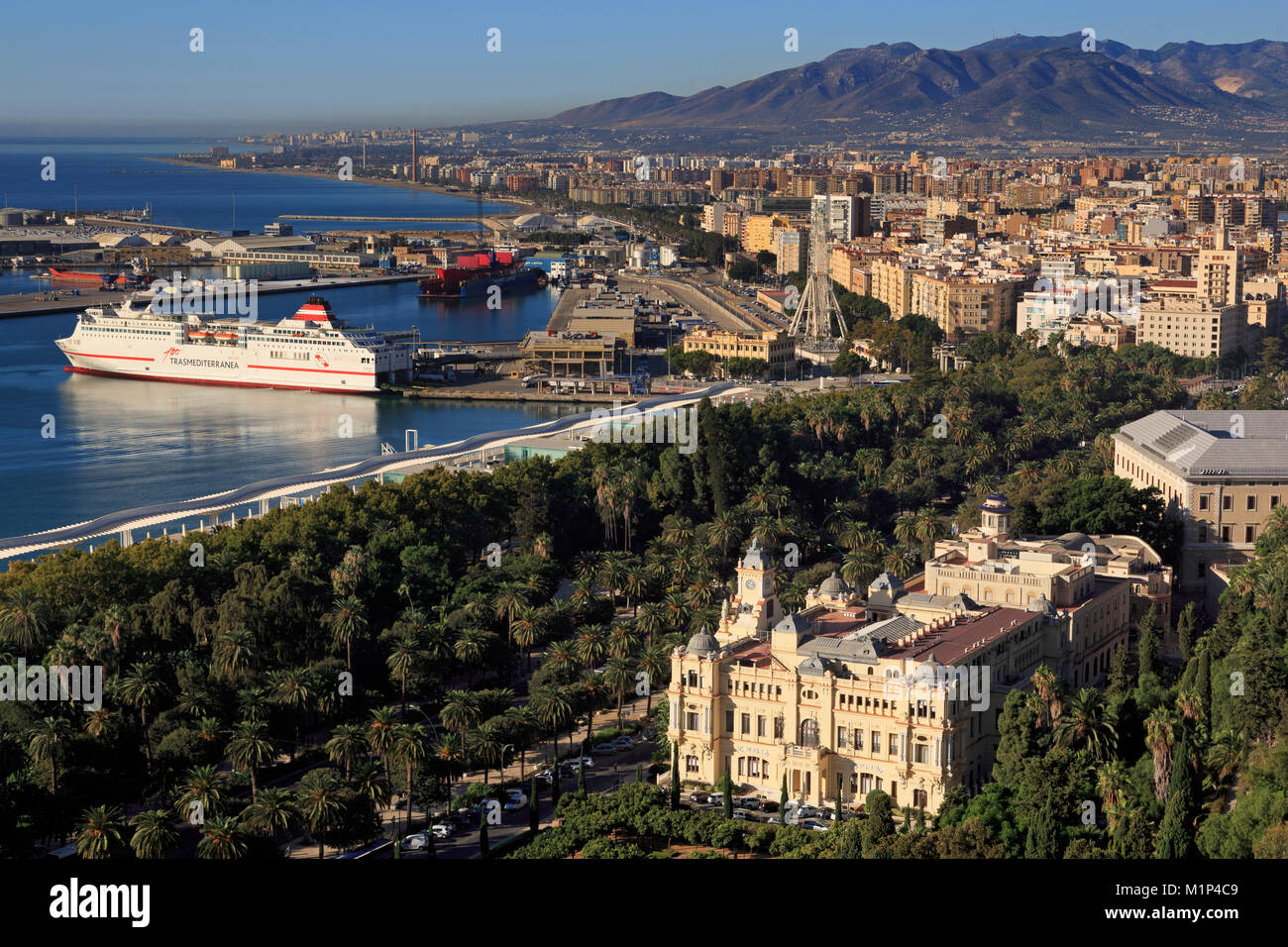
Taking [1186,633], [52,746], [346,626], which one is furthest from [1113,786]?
[52,746]

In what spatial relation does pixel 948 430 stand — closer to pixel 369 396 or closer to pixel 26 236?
pixel 369 396

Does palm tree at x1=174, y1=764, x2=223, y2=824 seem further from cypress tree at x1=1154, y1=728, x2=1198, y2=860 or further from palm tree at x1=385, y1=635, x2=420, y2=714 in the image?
cypress tree at x1=1154, y1=728, x2=1198, y2=860

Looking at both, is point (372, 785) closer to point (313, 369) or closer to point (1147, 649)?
point (1147, 649)

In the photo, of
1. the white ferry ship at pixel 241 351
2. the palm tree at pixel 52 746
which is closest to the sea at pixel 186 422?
the white ferry ship at pixel 241 351

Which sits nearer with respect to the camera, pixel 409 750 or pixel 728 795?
pixel 728 795
